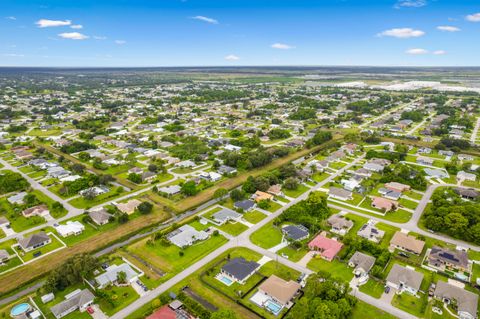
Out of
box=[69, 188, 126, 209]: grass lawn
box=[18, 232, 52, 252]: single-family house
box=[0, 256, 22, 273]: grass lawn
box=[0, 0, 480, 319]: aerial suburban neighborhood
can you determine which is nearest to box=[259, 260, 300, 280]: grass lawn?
box=[0, 0, 480, 319]: aerial suburban neighborhood

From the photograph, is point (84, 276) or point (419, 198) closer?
point (84, 276)

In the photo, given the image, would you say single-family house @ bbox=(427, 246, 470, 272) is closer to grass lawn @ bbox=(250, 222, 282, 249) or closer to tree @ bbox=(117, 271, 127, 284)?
grass lawn @ bbox=(250, 222, 282, 249)

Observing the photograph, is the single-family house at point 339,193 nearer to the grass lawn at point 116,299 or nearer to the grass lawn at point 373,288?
the grass lawn at point 373,288

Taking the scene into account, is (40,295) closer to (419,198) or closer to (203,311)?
(203,311)

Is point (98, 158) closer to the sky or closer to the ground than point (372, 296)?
closer to the sky

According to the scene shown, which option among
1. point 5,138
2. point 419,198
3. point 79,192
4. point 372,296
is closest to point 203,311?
point 372,296

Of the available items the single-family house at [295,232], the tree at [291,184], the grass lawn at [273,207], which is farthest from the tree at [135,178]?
the single-family house at [295,232]
